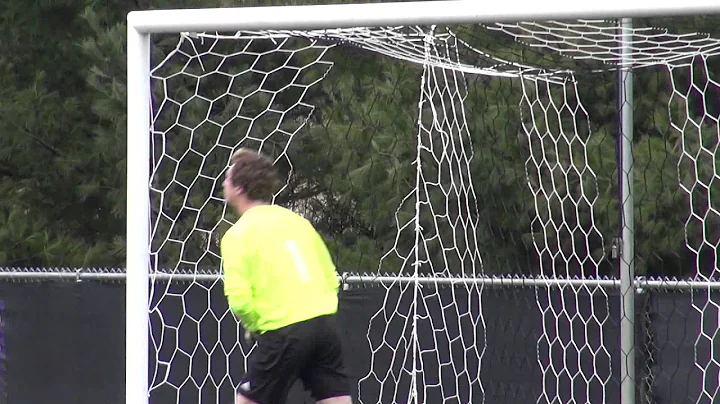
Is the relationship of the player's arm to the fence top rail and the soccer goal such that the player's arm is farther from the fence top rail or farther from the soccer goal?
the fence top rail

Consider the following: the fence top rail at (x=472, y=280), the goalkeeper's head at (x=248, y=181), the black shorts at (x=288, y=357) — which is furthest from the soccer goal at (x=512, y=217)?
the black shorts at (x=288, y=357)

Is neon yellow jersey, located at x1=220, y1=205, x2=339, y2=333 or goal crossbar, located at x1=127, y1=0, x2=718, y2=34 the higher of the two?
goal crossbar, located at x1=127, y1=0, x2=718, y2=34

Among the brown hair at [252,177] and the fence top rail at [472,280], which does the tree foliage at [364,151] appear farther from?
the brown hair at [252,177]

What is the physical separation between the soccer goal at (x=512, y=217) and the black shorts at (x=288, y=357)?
3.63ft

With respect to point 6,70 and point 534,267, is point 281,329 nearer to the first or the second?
point 534,267

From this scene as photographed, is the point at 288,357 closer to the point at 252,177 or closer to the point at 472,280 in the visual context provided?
the point at 252,177

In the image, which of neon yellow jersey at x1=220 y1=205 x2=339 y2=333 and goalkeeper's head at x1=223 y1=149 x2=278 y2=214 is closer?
neon yellow jersey at x1=220 y1=205 x2=339 y2=333

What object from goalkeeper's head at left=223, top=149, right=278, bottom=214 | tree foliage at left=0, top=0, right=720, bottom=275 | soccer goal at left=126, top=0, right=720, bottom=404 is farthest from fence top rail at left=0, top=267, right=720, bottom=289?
goalkeeper's head at left=223, top=149, right=278, bottom=214

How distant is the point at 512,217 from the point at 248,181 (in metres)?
2.52

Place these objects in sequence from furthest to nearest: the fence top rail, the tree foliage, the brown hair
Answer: the tree foliage < the fence top rail < the brown hair

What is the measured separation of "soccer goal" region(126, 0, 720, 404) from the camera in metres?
5.52

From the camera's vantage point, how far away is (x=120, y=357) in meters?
6.50

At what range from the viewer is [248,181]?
4.22m

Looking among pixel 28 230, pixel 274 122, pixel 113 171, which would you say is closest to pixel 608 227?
pixel 274 122
